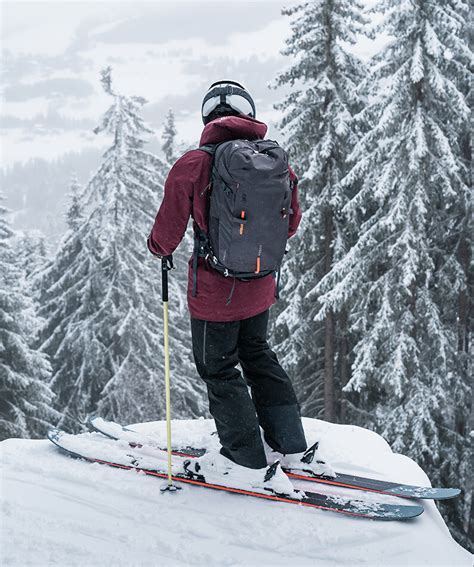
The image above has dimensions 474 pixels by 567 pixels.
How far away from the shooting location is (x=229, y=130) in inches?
156

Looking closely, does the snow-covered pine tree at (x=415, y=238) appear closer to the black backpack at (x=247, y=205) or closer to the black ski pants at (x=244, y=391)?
the black ski pants at (x=244, y=391)

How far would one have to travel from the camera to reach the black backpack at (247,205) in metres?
3.65

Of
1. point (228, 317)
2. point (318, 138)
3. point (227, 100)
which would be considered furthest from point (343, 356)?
point (227, 100)

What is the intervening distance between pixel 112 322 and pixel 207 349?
51.6 ft

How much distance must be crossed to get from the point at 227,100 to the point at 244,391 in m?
2.31

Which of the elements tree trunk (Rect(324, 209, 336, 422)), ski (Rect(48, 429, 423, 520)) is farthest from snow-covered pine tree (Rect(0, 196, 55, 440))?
ski (Rect(48, 429, 423, 520))

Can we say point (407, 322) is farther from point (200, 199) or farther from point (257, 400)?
point (200, 199)

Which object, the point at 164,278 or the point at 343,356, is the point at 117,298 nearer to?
the point at 343,356

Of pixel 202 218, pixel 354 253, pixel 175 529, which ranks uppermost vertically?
pixel 202 218

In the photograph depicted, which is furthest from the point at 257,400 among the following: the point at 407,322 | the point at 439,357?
the point at 439,357

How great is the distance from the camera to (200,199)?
3.85 m

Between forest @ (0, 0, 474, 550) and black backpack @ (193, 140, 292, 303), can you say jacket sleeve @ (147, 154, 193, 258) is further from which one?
forest @ (0, 0, 474, 550)

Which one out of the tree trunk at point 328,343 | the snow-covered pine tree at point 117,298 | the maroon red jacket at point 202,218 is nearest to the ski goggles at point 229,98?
the maroon red jacket at point 202,218

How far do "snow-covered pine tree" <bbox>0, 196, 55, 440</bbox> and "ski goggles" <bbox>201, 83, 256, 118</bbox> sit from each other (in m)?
12.9
